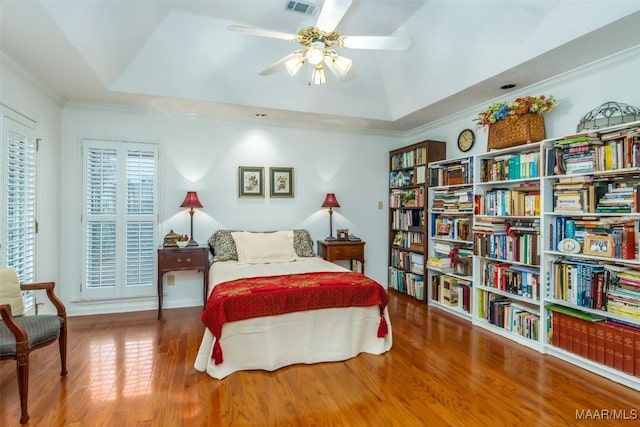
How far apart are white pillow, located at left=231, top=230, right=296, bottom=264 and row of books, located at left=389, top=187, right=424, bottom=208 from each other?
5.78ft

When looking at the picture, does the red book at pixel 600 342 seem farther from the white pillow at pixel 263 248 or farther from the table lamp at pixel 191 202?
the table lamp at pixel 191 202

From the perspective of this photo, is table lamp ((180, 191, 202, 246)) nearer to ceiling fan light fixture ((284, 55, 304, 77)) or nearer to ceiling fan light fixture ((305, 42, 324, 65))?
ceiling fan light fixture ((284, 55, 304, 77))

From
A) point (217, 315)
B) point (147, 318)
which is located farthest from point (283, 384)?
point (147, 318)

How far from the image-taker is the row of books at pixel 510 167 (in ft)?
9.91

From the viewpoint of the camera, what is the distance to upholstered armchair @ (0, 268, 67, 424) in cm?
192

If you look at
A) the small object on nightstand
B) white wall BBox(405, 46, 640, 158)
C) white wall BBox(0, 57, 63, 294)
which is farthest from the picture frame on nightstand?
white wall BBox(0, 57, 63, 294)

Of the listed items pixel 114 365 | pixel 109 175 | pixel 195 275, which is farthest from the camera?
pixel 195 275

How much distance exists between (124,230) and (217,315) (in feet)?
7.36

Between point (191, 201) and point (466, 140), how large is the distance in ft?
11.1

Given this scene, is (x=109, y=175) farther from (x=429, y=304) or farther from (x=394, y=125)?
(x=429, y=304)

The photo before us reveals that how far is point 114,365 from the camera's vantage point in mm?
2635

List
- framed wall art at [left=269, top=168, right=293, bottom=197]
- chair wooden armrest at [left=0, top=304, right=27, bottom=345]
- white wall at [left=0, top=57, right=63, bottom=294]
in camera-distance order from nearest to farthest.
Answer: chair wooden armrest at [left=0, top=304, right=27, bottom=345] → white wall at [left=0, top=57, right=63, bottom=294] → framed wall art at [left=269, top=168, right=293, bottom=197]

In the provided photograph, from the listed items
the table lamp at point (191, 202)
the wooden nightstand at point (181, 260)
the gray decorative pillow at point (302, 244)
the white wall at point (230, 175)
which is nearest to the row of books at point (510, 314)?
the white wall at point (230, 175)

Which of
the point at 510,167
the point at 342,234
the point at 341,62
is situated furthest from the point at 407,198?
the point at 341,62
